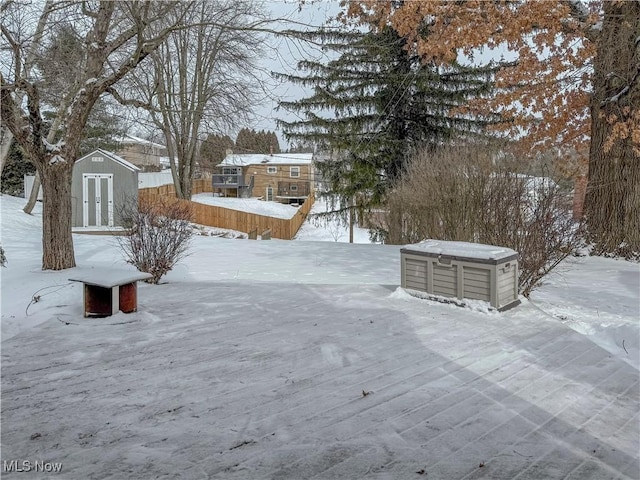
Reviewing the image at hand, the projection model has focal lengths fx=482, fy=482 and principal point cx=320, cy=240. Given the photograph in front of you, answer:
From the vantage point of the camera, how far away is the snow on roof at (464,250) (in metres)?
5.01

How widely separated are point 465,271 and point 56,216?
5.48m

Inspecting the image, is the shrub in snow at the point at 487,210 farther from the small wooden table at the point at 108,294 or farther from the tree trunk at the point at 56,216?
the tree trunk at the point at 56,216

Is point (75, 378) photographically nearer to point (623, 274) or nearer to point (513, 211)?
point (513, 211)

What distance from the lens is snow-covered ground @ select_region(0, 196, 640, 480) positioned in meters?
2.29

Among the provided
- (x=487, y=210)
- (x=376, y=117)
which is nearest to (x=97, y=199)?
(x=376, y=117)

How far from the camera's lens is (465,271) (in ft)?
16.9

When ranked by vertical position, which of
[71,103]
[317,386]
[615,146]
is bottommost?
[317,386]

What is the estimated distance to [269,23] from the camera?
6832mm

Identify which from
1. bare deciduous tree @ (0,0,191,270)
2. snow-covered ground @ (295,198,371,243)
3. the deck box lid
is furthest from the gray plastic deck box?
snow-covered ground @ (295,198,371,243)

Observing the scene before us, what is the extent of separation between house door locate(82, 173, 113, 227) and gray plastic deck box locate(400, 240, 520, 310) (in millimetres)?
12290

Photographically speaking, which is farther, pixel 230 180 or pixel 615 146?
pixel 230 180

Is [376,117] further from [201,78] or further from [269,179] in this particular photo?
[269,179]

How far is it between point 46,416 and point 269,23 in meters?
5.86

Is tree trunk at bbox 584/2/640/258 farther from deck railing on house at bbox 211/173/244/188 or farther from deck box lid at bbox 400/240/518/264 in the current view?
deck railing on house at bbox 211/173/244/188
